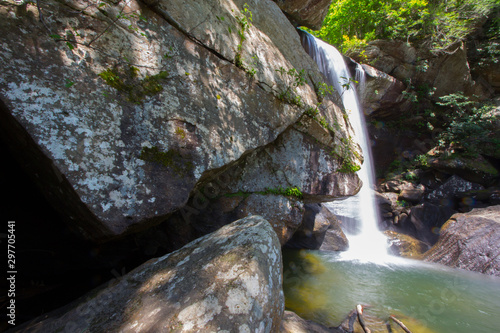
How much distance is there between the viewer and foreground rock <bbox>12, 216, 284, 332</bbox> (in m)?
1.47

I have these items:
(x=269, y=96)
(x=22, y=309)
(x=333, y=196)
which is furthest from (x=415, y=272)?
(x=22, y=309)

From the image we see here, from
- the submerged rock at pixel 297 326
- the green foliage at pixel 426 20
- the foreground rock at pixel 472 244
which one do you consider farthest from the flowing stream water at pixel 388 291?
the green foliage at pixel 426 20

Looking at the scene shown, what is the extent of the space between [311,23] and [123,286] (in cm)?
1035

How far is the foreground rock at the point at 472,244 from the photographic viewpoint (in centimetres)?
662

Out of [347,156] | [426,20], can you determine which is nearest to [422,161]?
[426,20]

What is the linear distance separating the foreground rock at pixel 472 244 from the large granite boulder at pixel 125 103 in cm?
760

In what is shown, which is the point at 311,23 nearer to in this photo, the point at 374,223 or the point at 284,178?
the point at 284,178

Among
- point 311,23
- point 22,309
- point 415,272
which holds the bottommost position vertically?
point 415,272

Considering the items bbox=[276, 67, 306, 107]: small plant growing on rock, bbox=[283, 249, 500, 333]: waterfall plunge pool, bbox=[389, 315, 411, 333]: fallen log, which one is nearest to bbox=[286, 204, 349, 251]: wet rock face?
bbox=[283, 249, 500, 333]: waterfall plunge pool

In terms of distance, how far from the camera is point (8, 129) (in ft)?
7.38

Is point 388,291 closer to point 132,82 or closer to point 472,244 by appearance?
point 472,244

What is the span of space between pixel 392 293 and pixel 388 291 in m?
0.09

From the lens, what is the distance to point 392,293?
474 centimetres

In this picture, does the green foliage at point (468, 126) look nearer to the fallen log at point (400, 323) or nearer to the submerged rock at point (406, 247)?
the submerged rock at point (406, 247)
